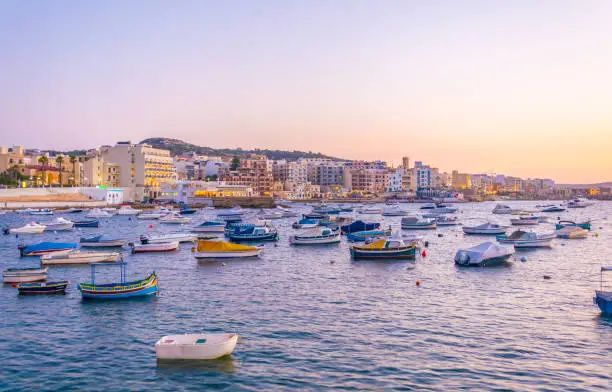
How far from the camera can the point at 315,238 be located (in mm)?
54438

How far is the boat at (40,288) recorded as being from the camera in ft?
94.3

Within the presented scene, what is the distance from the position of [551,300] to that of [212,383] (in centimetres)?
1964

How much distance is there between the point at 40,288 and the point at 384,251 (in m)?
25.6

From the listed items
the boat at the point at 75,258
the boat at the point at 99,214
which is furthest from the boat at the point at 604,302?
the boat at the point at 99,214

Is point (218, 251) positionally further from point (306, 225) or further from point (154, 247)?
point (306, 225)

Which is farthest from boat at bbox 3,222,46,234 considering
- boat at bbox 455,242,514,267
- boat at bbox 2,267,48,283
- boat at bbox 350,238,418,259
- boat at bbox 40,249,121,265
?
boat at bbox 455,242,514,267

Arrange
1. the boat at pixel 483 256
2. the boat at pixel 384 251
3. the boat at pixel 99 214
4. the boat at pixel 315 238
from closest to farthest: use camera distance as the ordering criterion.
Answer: the boat at pixel 483 256
the boat at pixel 384 251
the boat at pixel 315 238
the boat at pixel 99 214

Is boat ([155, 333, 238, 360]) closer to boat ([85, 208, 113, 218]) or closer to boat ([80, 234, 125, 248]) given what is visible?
boat ([80, 234, 125, 248])

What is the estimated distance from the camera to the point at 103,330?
22.2 meters

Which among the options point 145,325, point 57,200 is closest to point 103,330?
A: point 145,325

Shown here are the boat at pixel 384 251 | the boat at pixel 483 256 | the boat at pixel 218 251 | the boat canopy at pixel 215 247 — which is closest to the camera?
the boat at pixel 483 256

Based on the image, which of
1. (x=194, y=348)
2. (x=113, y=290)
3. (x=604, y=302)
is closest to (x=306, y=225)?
(x=113, y=290)

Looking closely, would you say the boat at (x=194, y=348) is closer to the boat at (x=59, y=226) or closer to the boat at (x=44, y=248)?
the boat at (x=44, y=248)

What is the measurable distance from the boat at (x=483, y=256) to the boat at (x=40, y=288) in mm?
27777
